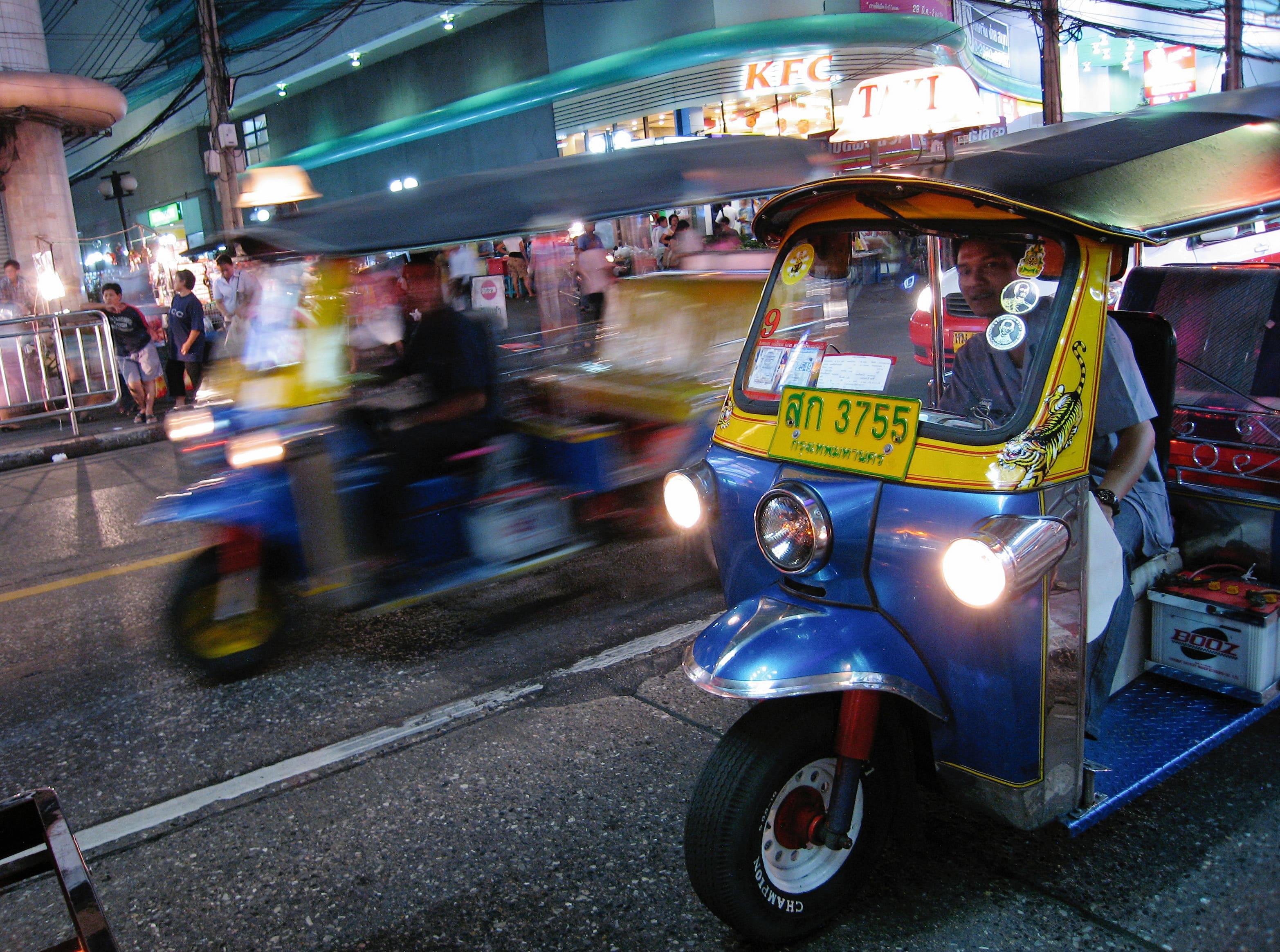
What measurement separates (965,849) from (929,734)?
0.51m

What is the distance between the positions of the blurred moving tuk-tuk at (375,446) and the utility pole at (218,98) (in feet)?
43.8

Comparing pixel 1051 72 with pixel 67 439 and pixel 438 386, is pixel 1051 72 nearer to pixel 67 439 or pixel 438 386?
pixel 67 439

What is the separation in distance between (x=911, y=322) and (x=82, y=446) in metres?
10.8

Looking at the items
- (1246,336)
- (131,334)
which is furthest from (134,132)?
(1246,336)

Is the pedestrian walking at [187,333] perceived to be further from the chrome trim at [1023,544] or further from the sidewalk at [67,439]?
the chrome trim at [1023,544]

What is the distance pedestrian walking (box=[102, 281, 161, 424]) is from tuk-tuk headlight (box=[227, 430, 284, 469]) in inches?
333

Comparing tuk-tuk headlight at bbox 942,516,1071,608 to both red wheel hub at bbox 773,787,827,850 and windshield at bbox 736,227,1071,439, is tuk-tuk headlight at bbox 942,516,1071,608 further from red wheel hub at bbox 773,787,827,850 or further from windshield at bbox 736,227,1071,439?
red wheel hub at bbox 773,787,827,850

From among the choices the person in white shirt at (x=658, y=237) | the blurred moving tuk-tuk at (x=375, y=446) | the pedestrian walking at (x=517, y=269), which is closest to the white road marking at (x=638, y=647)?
the blurred moving tuk-tuk at (x=375, y=446)

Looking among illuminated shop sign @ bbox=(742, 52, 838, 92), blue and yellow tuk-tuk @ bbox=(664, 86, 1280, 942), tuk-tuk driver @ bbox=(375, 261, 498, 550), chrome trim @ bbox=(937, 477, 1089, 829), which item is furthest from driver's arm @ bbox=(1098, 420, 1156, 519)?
illuminated shop sign @ bbox=(742, 52, 838, 92)

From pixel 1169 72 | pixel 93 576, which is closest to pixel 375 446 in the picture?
pixel 93 576

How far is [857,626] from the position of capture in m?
2.49

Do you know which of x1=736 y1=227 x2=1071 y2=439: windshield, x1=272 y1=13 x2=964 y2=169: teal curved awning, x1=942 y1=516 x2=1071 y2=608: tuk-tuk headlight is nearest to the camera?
x1=942 y1=516 x2=1071 y2=608: tuk-tuk headlight

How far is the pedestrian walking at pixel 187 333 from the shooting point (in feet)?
37.9

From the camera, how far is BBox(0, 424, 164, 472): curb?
10.8m
